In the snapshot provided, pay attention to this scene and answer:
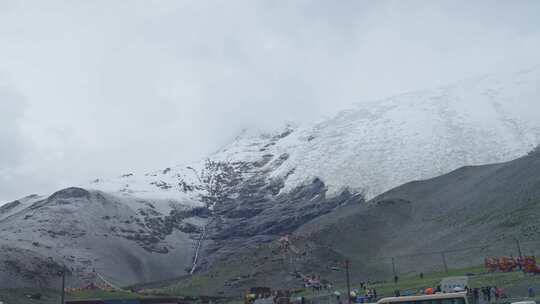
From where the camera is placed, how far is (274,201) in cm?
18612

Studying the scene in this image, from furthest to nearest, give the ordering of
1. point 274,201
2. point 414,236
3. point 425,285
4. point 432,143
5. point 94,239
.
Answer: point 274,201, point 432,143, point 94,239, point 414,236, point 425,285

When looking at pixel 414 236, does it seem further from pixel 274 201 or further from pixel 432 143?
pixel 274 201

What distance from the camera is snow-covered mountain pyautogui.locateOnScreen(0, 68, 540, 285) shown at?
141750 millimetres

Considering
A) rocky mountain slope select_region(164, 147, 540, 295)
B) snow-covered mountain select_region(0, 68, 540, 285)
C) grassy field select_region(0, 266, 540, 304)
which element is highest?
snow-covered mountain select_region(0, 68, 540, 285)

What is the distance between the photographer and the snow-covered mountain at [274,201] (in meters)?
142

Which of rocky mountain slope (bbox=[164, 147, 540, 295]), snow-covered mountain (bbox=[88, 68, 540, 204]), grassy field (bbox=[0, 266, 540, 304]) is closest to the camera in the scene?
grassy field (bbox=[0, 266, 540, 304])

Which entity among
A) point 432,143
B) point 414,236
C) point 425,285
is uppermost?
point 432,143

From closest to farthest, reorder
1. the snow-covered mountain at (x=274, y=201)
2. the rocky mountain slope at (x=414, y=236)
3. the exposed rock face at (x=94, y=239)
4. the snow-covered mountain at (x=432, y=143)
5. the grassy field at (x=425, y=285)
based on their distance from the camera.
A: the grassy field at (x=425, y=285), the rocky mountain slope at (x=414, y=236), the exposed rock face at (x=94, y=239), the snow-covered mountain at (x=274, y=201), the snow-covered mountain at (x=432, y=143)

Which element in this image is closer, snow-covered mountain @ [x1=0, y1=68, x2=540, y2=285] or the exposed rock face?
the exposed rock face

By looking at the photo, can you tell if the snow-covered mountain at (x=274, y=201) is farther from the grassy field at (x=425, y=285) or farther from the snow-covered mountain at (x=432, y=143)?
the grassy field at (x=425, y=285)

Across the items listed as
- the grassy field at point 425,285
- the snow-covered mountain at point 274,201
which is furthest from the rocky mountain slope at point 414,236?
the snow-covered mountain at point 274,201

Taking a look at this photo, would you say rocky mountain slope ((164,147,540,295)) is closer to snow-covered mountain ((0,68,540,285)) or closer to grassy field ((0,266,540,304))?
grassy field ((0,266,540,304))

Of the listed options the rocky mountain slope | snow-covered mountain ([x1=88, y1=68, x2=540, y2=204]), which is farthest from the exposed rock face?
snow-covered mountain ([x1=88, y1=68, x2=540, y2=204])

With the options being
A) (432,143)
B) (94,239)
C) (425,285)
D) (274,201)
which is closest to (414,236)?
(425,285)
